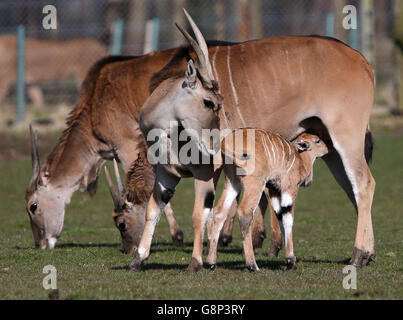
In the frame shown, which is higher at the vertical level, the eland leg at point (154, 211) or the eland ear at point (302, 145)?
the eland ear at point (302, 145)

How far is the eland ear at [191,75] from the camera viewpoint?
6.15m

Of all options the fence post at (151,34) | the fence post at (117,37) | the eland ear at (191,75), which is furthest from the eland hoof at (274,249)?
the fence post at (117,37)

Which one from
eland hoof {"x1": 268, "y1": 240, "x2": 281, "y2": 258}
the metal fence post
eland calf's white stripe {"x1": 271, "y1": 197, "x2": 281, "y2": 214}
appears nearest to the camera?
eland calf's white stripe {"x1": 271, "y1": 197, "x2": 281, "y2": 214}

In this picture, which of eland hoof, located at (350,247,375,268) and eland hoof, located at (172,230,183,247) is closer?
eland hoof, located at (350,247,375,268)

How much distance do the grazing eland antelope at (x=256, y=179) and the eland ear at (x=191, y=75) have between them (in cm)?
59

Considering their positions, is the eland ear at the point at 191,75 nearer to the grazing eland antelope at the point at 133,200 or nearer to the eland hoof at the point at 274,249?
the grazing eland antelope at the point at 133,200

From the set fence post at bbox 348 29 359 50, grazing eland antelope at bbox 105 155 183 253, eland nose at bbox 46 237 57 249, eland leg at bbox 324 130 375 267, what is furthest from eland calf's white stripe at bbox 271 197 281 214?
fence post at bbox 348 29 359 50

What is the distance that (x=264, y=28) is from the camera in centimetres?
2094

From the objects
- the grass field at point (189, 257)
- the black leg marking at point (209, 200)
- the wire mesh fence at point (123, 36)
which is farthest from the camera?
the wire mesh fence at point (123, 36)

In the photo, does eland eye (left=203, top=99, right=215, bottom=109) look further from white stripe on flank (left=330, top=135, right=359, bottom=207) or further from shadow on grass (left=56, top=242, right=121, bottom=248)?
shadow on grass (left=56, top=242, right=121, bottom=248)

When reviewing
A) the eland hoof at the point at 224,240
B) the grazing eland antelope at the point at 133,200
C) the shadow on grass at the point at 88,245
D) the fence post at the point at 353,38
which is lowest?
the shadow on grass at the point at 88,245

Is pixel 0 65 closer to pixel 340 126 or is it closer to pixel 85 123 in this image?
pixel 85 123

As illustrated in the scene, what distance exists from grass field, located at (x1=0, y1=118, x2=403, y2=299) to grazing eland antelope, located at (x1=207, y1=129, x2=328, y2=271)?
0.84 feet

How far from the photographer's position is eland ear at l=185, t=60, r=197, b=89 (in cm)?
615
